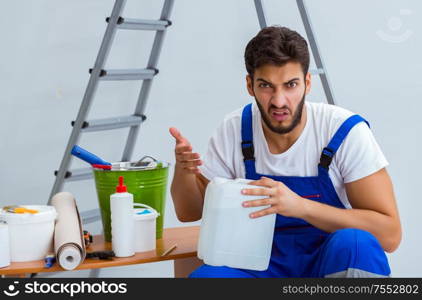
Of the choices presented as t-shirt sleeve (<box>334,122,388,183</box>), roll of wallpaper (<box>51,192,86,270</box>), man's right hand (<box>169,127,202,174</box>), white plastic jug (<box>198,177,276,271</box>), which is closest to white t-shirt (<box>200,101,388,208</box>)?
t-shirt sleeve (<box>334,122,388,183</box>)

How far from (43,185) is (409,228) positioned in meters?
2.20

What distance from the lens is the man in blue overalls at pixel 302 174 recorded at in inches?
87.6

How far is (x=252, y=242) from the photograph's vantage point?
2.33m

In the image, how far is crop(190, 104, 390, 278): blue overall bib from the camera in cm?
220

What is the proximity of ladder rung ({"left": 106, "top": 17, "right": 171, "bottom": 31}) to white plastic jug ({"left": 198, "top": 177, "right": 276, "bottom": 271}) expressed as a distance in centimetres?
108

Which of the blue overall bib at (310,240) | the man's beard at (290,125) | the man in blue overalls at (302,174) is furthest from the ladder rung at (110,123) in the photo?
the man's beard at (290,125)

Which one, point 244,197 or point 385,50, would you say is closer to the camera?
point 244,197

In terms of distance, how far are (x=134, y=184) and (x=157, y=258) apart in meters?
0.37

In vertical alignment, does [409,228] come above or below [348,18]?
below

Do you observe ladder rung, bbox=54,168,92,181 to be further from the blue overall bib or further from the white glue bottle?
the blue overall bib

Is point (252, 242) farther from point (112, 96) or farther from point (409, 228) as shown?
point (409, 228)

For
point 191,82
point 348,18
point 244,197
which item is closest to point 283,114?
point 244,197

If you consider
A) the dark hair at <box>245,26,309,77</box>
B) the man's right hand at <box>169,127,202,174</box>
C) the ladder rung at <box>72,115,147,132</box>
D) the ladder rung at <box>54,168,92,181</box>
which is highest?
the dark hair at <box>245,26,309,77</box>

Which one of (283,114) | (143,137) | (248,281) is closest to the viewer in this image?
(248,281)
